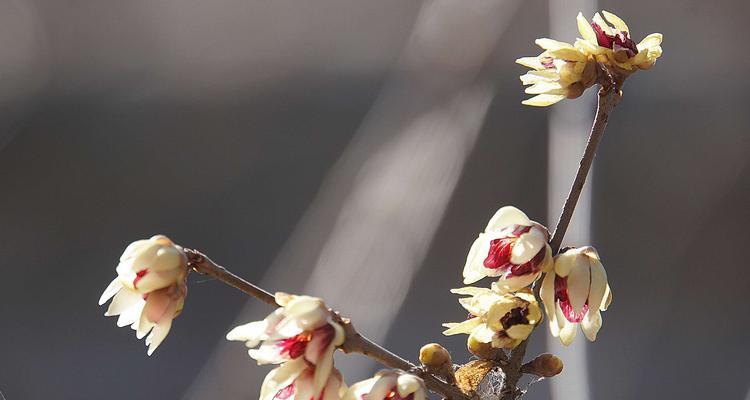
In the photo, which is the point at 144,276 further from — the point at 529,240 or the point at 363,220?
the point at 363,220

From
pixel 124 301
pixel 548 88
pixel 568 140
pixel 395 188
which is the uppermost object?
pixel 568 140

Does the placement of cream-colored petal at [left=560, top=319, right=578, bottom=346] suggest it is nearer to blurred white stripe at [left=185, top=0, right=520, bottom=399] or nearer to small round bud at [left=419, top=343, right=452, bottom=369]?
small round bud at [left=419, top=343, right=452, bottom=369]

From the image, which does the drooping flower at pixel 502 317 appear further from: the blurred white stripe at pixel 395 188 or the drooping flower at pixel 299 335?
the blurred white stripe at pixel 395 188

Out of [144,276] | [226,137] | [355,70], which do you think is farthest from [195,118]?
[144,276]

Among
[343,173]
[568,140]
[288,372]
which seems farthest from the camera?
[343,173]

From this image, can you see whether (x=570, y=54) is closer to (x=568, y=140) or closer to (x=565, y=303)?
(x=565, y=303)

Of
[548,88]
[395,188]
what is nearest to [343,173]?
[395,188]

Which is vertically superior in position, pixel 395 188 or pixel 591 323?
pixel 395 188
